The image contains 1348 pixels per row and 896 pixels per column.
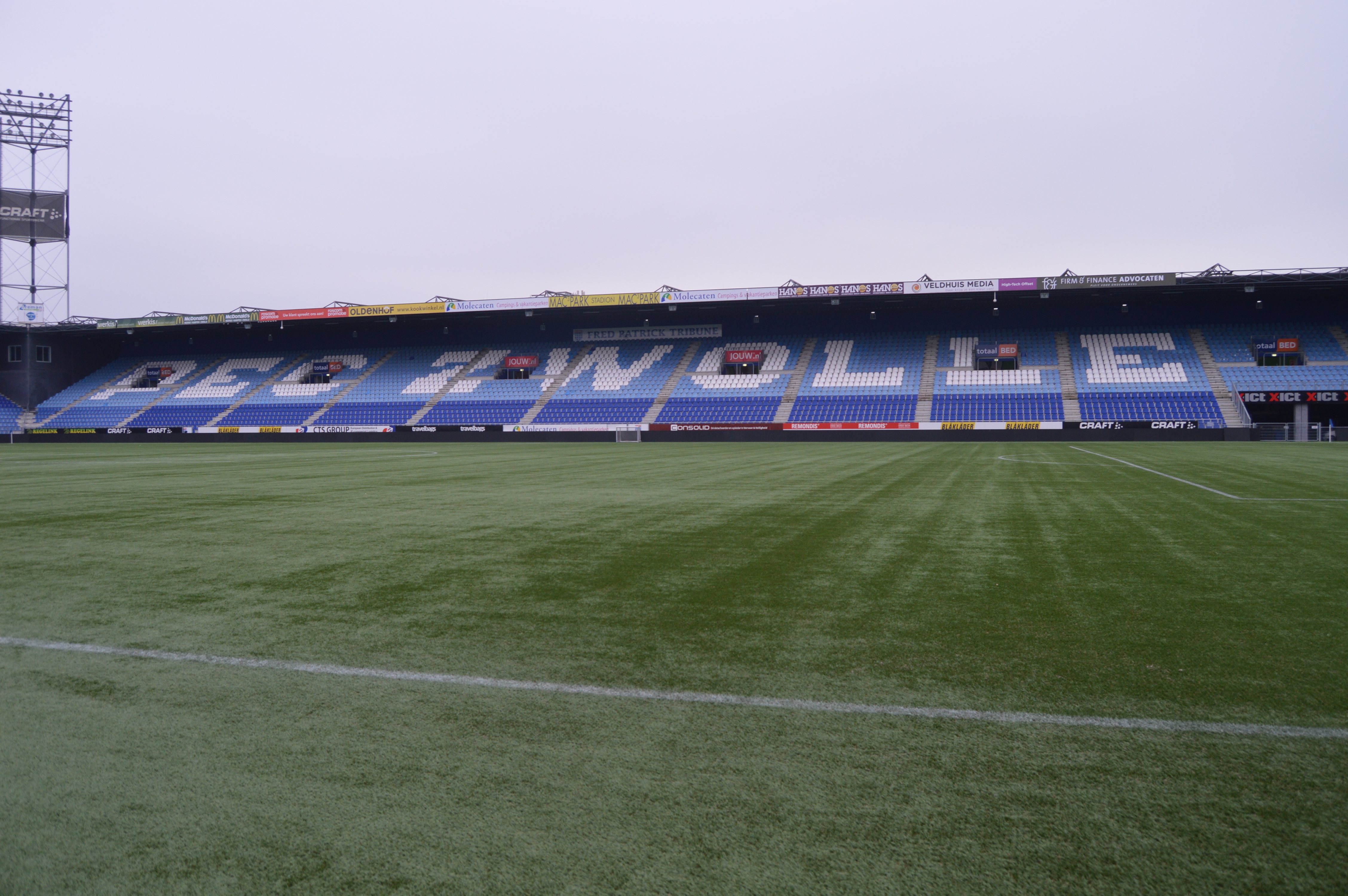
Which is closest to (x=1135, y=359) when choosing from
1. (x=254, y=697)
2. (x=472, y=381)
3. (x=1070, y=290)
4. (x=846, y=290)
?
(x=1070, y=290)

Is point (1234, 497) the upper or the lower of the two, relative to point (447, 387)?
lower

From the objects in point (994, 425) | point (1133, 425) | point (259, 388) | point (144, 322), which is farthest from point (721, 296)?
point (144, 322)

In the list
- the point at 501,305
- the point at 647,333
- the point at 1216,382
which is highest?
the point at 501,305

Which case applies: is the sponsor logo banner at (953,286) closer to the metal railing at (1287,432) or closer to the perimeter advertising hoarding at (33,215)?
the metal railing at (1287,432)

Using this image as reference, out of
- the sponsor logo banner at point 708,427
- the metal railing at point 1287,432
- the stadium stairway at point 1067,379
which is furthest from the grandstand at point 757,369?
the metal railing at point 1287,432

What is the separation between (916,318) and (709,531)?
1605 inches

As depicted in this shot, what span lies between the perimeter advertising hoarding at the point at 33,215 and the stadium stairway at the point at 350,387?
720 inches

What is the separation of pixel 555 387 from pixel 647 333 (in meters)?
7.35

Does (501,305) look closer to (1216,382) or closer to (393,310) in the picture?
(393,310)

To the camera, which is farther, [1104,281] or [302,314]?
[302,314]

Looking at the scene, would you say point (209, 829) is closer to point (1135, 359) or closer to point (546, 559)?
point (546, 559)

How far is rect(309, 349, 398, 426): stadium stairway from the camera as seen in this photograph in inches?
1766

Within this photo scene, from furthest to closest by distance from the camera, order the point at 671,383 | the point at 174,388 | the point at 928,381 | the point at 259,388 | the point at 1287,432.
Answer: the point at 174,388
the point at 259,388
the point at 671,383
the point at 928,381
the point at 1287,432

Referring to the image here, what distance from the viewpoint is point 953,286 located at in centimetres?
3703
